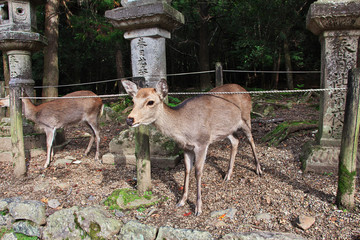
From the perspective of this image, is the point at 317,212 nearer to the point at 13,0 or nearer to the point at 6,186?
the point at 6,186

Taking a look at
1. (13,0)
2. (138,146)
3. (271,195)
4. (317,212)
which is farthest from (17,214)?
(13,0)

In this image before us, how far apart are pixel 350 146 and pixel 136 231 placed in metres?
2.40

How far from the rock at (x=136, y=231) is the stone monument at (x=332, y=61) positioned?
2409mm

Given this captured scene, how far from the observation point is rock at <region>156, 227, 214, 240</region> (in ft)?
9.04

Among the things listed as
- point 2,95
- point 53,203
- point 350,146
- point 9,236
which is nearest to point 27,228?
point 9,236

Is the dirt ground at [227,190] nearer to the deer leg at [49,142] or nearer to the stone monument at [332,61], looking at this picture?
the deer leg at [49,142]

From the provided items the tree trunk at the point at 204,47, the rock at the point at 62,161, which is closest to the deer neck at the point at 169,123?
the rock at the point at 62,161

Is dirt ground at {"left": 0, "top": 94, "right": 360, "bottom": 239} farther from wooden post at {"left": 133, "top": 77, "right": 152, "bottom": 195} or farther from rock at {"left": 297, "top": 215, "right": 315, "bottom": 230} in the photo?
wooden post at {"left": 133, "top": 77, "right": 152, "bottom": 195}

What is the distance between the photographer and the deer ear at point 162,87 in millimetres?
3234

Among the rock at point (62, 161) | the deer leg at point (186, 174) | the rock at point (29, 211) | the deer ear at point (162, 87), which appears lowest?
the rock at point (29, 211)

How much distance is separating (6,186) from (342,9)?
5.37 m

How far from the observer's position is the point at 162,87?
3277 mm

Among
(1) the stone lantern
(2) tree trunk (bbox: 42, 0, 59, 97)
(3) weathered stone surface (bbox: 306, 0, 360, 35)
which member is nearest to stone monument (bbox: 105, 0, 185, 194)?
(3) weathered stone surface (bbox: 306, 0, 360, 35)

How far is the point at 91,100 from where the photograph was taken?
6.42 m
